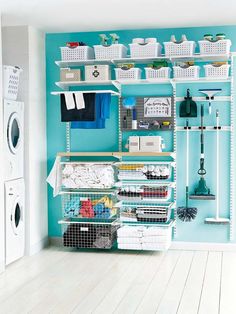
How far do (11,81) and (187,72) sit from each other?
1.91 metres

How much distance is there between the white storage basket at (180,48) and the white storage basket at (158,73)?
0.56 ft

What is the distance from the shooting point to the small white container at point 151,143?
233 inches

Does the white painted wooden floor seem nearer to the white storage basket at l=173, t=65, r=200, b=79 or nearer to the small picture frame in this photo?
the small picture frame

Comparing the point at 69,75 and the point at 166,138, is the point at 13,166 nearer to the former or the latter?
the point at 69,75

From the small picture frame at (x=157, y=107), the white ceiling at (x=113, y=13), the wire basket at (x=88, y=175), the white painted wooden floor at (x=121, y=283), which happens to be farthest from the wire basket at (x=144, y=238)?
the white ceiling at (x=113, y=13)

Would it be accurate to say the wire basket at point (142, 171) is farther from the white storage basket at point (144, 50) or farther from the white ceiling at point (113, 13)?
the white ceiling at point (113, 13)

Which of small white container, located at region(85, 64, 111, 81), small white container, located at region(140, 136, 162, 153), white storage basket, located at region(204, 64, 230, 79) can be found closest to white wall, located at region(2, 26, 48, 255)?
small white container, located at region(85, 64, 111, 81)

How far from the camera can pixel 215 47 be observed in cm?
578

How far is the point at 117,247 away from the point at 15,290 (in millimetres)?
1874

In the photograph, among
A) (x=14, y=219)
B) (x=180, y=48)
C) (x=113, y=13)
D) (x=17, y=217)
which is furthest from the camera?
(x=180, y=48)

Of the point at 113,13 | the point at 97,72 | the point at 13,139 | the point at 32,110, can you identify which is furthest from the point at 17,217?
the point at 113,13

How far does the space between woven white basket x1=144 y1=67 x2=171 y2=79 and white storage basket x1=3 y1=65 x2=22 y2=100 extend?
1414mm

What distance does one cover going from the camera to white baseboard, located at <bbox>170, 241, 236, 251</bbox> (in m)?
6.10

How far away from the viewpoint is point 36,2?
16.1 feet
